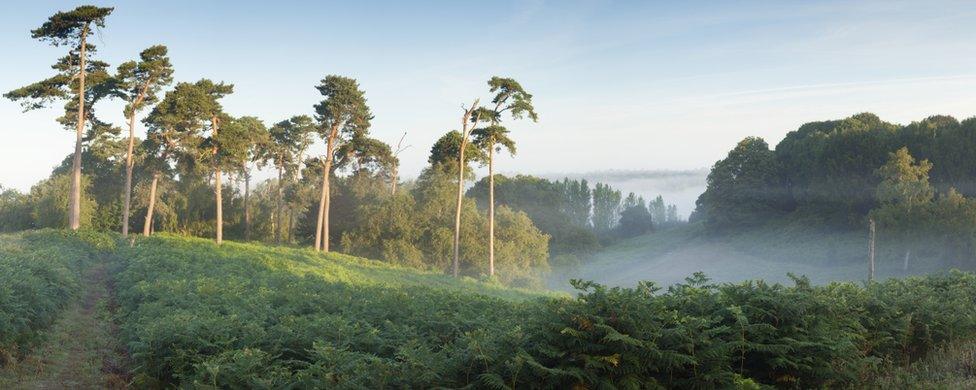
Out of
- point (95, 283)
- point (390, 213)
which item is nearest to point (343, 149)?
point (390, 213)

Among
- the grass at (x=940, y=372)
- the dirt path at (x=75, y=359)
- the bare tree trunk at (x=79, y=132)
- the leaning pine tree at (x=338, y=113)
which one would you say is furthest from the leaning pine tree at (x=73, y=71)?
the grass at (x=940, y=372)

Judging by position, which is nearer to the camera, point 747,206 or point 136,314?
point 136,314

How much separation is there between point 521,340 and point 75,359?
863cm

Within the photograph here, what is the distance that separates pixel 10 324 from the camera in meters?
10.7

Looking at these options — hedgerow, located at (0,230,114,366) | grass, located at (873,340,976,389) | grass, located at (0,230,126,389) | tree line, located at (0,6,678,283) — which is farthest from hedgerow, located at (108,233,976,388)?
tree line, located at (0,6,678,283)

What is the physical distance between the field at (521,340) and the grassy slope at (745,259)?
41.8m

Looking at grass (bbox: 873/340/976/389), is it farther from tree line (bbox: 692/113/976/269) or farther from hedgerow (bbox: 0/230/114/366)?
tree line (bbox: 692/113/976/269)

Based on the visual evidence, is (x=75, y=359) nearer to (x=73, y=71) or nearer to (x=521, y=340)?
(x=521, y=340)

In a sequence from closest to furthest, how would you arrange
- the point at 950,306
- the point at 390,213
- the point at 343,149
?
the point at 950,306 < the point at 343,149 < the point at 390,213

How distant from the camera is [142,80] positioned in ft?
145

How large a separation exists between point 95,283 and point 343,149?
27.0 m

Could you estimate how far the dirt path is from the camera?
9.59 meters

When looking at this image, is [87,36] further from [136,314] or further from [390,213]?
[136,314]

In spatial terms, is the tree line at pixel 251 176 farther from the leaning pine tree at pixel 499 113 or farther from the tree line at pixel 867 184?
the tree line at pixel 867 184
